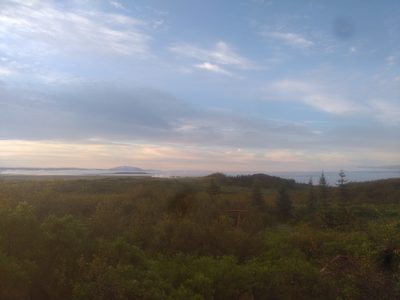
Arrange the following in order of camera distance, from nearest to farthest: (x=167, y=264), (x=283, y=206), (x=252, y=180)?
(x=167, y=264) → (x=283, y=206) → (x=252, y=180)

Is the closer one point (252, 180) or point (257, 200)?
point (257, 200)

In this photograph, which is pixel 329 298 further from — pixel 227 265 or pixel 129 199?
pixel 129 199

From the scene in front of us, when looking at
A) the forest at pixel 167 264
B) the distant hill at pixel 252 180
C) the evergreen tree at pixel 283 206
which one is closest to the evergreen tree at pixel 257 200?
the evergreen tree at pixel 283 206

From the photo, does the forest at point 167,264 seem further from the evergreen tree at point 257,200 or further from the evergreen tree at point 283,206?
the evergreen tree at point 257,200

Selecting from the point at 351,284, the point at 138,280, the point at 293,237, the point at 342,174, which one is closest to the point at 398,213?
the point at 342,174

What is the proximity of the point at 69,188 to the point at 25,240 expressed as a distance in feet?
83.8

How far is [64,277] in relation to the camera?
5.64 metres

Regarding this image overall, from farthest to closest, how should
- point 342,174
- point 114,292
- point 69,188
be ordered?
point 69,188, point 342,174, point 114,292

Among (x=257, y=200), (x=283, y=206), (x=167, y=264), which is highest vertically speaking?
(x=257, y=200)

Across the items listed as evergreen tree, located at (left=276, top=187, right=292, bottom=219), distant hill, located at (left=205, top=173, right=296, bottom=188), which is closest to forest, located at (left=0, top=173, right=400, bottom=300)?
evergreen tree, located at (left=276, top=187, right=292, bottom=219)

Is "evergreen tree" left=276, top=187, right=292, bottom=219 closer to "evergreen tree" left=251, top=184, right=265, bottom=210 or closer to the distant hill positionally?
"evergreen tree" left=251, top=184, right=265, bottom=210

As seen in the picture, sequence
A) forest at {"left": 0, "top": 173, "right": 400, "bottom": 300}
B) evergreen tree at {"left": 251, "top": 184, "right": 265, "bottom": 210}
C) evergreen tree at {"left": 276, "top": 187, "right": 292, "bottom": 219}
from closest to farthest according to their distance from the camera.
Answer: forest at {"left": 0, "top": 173, "right": 400, "bottom": 300} < evergreen tree at {"left": 276, "top": 187, "right": 292, "bottom": 219} < evergreen tree at {"left": 251, "top": 184, "right": 265, "bottom": 210}

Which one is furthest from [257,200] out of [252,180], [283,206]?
[252,180]

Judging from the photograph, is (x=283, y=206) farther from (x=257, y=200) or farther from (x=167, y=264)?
(x=167, y=264)
